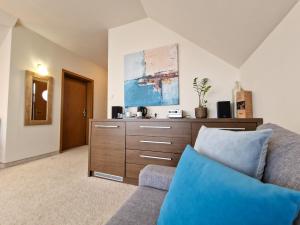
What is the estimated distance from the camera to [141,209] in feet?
2.41

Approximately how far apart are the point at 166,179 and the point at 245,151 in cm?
52

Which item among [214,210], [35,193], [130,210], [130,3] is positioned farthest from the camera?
[130,3]

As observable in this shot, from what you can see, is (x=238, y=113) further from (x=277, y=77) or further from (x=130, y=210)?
(x=130, y=210)

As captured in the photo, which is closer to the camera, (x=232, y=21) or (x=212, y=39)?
(x=232, y=21)

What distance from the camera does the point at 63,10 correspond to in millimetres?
2428

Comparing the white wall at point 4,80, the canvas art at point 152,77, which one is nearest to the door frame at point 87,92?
the white wall at point 4,80

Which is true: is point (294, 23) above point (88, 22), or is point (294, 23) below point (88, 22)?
below

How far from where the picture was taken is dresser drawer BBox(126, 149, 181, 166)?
178 centimetres

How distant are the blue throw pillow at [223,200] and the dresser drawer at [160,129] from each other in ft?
3.94

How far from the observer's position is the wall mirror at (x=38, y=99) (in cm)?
292

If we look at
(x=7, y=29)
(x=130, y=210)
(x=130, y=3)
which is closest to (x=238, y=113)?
(x=130, y=210)

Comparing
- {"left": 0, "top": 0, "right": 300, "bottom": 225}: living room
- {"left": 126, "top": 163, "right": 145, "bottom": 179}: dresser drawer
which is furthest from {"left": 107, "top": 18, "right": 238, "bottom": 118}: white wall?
{"left": 126, "top": 163, "right": 145, "bottom": 179}: dresser drawer

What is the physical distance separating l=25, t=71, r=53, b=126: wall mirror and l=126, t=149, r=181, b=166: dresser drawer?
2.34 metres

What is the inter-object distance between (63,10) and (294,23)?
9.75ft
